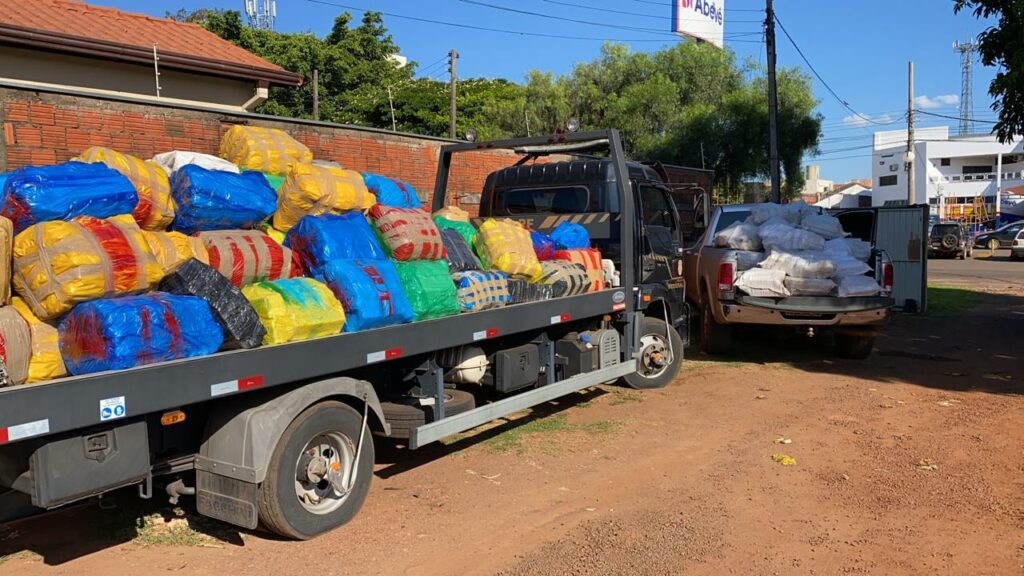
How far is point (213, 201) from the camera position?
4.74 metres

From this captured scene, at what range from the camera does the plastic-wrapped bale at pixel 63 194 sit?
3934mm

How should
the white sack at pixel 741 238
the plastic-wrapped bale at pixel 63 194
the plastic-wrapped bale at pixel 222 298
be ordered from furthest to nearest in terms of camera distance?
the white sack at pixel 741 238 < the plastic-wrapped bale at pixel 222 298 < the plastic-wrapped bale at pixel 63 194

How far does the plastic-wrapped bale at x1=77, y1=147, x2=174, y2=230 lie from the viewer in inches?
178

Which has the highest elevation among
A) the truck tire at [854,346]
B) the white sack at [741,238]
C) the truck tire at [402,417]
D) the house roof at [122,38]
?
the house roof at [122,38]

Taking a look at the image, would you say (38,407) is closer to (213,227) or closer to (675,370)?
(213,227)

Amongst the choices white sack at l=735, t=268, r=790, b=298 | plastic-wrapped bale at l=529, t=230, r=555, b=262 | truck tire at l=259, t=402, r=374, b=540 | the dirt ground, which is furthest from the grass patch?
truck tire at l=259, t=402, r=374, b=540

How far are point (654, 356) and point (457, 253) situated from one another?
3133mm

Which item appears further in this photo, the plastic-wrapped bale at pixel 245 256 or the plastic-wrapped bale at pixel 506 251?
the plastic-wrapped bale at pixel 506 251

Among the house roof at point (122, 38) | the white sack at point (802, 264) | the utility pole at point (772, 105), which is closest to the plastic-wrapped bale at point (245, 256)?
the white sack at point (802, 264)

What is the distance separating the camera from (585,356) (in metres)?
7.15

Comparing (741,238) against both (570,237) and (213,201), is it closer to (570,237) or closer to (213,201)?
(570,237)

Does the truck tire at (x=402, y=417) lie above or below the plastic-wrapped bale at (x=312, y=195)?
below

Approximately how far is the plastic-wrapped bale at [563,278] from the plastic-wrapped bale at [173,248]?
2946 millimetres

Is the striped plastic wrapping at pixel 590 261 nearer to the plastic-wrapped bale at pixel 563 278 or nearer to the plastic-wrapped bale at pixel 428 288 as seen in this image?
the plastic-wrapped bale at pixel 563 278
